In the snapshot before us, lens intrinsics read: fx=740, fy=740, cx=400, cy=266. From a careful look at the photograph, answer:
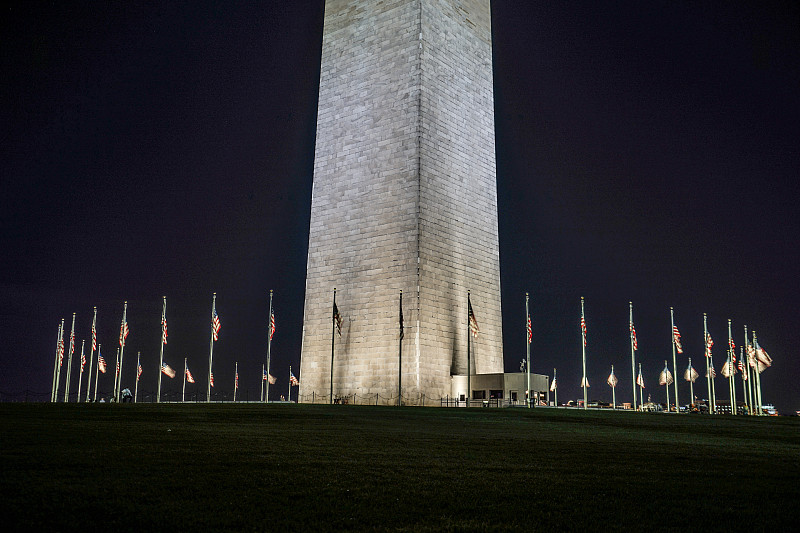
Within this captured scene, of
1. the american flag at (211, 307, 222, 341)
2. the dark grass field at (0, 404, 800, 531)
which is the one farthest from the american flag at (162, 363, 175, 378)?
the dark grass field at (0, 404, 800, 531)

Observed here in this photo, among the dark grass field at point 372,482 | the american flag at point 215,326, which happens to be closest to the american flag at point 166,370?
the american flag at point 215,326

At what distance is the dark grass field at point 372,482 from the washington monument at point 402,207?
26133mm

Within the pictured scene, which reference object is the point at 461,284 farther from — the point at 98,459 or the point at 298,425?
the point at 98,459

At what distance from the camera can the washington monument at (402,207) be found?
4256 cm

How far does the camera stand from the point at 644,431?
70.2 feet

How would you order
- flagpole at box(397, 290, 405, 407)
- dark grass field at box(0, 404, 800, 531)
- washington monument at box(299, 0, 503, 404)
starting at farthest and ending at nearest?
washington monument at box(299, 0, 503, 404)
flagpole at box(397, 290, 405, 407)
dark grass field at box(0, 404, 800, 531)

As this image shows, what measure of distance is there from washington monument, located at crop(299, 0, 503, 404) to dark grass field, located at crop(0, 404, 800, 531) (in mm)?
26133

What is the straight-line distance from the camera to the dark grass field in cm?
718

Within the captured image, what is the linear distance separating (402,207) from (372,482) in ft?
113

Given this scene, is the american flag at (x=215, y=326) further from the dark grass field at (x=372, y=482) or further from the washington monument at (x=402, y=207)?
the dark grass field at (x=372, y=482)

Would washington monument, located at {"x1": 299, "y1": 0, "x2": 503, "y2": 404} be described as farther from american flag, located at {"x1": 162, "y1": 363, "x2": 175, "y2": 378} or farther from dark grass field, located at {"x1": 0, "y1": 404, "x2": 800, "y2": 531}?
dark grass field, located at {"x1": 0, "y1": 404, "x2": 800, "y2": 531}

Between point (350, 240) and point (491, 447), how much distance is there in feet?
104

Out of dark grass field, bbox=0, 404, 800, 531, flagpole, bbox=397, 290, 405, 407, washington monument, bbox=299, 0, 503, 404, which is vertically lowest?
dark grass field, bbox=0, 404, 800, 531

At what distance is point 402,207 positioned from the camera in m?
43.2
